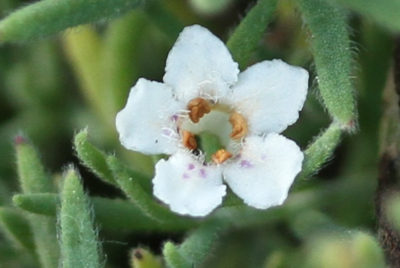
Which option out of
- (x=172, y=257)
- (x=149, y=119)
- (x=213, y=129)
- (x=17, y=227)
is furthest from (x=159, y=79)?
(x=172, y=257)

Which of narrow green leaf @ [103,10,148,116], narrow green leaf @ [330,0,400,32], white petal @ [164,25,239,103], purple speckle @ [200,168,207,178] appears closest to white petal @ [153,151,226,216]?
purple speckle @ [200,168,207,178]

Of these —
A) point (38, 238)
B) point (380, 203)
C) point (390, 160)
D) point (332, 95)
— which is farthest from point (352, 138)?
point (38, 238)

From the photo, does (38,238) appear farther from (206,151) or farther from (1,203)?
(206,151)

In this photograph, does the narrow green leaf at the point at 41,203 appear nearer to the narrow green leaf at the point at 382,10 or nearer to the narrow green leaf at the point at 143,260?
the narrow green leaf at the point at 143,260

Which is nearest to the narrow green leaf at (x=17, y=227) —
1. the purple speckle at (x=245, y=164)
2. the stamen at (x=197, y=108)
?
the stamen at (x=197, y=108)

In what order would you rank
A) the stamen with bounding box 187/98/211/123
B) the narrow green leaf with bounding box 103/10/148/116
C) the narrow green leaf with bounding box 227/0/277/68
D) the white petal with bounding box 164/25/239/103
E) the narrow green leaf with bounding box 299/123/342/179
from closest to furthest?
the narrow green leaf with bounding box 299/123/342/179, the white petal with bounding box 164/25/239/103, the stamen with bounding box 187/98/211/123, the narrow green leaf with bounding box 227/0/277/68, the narrow green leaf with bounding box 103/10/148/116

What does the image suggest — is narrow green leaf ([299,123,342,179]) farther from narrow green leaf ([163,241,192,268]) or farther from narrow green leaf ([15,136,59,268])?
narrow green leaf ([15,136,59,268])

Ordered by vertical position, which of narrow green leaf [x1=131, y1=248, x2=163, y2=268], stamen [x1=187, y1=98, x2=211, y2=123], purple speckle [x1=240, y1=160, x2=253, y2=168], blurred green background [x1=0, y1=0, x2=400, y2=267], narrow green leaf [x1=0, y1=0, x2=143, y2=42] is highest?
narrow green leaf [x1=0, y1=0, x2=143, y2=42]
